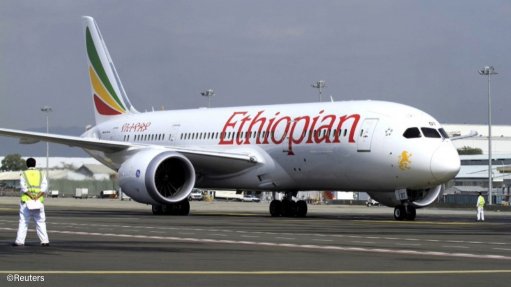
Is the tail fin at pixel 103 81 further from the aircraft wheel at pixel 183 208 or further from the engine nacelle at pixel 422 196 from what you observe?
the engine nacelle at pixel 422 196

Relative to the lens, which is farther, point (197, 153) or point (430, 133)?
point (197, 153)

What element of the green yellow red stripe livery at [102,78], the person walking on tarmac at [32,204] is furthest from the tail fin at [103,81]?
the person walking on tarmac at [32,204]

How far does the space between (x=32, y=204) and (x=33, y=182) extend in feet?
1.72

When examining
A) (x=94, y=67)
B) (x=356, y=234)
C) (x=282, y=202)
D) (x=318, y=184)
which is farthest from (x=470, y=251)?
(x=94, y=67)

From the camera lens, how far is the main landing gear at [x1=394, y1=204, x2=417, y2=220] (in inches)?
1575

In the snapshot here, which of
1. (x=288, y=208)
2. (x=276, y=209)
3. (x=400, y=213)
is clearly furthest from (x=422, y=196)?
→ (x=276, y=209)

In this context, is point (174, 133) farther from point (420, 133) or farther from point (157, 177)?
point (420, 133)

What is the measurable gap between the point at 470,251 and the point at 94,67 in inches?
1441

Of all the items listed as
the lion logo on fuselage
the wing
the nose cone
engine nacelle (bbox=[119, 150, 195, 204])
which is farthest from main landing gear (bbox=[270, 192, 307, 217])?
the nose cone

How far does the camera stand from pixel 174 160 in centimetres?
4431

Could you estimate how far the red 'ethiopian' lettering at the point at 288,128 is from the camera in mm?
41281

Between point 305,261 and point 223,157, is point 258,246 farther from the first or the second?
point 223,157

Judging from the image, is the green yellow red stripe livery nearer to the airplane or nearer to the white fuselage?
the airplane

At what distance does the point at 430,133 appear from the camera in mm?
39781
